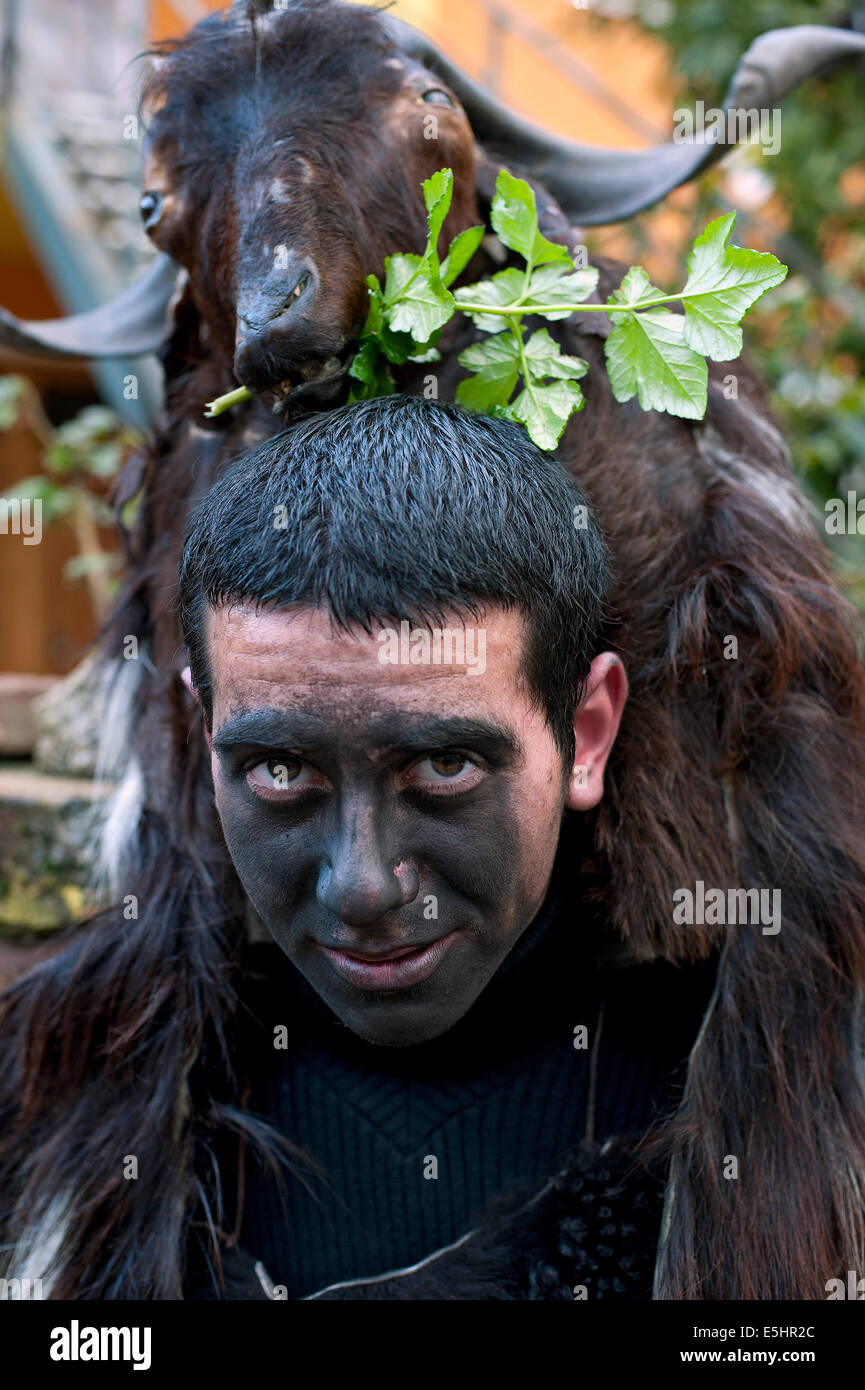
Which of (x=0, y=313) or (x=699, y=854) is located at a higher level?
(x=0, y=313)

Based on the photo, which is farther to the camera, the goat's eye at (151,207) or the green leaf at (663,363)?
the goat's eye at (151,207)

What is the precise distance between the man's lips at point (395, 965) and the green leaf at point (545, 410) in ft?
2.14

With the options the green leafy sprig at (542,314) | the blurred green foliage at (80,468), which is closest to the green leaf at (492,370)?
the green leafy sprig at (542,314)

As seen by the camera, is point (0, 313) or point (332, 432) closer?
point (332, 432)

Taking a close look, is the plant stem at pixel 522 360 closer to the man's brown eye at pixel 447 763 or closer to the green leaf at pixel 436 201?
the green leaf at pixel 436 201

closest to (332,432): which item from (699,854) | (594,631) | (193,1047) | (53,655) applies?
(594,631)

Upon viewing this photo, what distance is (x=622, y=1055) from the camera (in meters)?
2.09

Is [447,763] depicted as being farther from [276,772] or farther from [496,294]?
[496,294]

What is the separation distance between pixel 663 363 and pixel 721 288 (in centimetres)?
12

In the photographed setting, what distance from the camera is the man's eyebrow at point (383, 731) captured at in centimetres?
152

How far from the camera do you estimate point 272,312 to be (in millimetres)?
1711

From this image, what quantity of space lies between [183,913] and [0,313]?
1.13m

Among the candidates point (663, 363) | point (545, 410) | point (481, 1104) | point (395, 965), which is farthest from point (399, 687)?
point (481, 1104)
